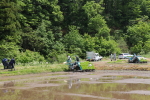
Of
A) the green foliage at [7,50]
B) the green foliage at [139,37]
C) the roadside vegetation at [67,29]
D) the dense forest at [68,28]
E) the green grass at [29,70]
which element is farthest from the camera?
the green foliage at [139,37]

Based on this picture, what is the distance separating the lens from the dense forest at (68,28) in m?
46.3

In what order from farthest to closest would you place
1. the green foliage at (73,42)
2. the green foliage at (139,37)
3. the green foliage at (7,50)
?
the green foliage at (139,37) < the green foliage at (73,42) < the green foliage at (7,50)

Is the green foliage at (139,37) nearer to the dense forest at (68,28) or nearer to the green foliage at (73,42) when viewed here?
the dense forest at (68,28)

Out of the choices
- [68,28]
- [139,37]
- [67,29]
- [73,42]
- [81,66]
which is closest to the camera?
[81,66]

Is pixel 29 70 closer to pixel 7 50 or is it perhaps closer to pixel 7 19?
pixel 7 50

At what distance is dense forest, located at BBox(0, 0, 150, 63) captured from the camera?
46.3 meters

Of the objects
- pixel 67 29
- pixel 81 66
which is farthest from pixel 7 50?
pixel 67 29

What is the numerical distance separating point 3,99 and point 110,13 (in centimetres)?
7537

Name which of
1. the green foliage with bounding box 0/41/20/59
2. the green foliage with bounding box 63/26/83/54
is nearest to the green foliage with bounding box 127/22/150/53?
the green foliage with bounding box 63/26/83/54

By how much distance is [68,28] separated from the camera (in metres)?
73.4

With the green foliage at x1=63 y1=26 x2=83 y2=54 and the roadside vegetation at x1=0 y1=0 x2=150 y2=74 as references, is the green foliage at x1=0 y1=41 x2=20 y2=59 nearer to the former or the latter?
the roadside vegetation at x1=0 y1=0 x2=150 y2=74

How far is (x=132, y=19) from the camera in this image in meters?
81.1

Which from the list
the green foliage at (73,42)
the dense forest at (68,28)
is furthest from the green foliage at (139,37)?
the green foliage at (73,42)

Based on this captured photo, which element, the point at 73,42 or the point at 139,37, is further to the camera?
the point at 139,37
